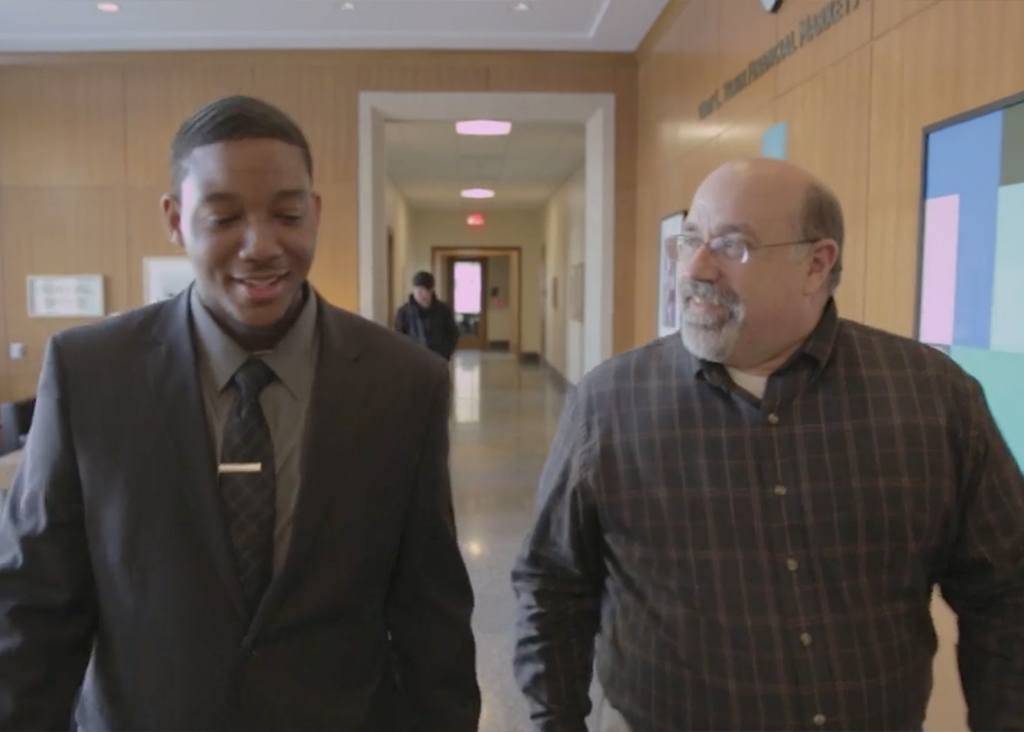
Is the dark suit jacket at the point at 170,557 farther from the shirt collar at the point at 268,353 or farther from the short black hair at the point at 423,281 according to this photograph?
the short black hair at the point at 423,281

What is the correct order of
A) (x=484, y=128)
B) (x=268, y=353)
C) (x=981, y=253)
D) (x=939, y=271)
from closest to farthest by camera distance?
(x=268, y=353) < (x=981, y=253) < (x=939, y=271) < (x=484, y=128)

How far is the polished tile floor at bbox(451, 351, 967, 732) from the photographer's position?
236 centimetres

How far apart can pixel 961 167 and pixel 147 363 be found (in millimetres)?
2541

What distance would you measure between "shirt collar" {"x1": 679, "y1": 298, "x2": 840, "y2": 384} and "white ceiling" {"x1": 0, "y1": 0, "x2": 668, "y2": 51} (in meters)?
5.64

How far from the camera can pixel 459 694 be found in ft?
4.66

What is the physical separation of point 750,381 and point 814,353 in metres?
0.11

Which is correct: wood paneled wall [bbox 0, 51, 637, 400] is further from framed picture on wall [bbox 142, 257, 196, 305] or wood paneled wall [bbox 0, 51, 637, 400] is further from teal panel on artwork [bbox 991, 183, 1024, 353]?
teal panel on artwork [bbox 991, 183, 1024, 353]

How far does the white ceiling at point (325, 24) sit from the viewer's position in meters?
6.65

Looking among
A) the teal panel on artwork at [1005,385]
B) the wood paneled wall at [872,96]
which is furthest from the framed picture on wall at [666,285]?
the teal panel on artwork at [1005,385]

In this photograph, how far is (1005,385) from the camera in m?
2.51

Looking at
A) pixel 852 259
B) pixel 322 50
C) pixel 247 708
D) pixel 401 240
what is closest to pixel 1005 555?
pixel 247 708

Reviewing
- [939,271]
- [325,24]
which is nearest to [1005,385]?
[939,271]

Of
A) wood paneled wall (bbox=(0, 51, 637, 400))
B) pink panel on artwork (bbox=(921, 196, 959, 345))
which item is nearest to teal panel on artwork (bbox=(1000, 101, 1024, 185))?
pink panel on artwork (bbox=(921, 196, 959, 345))

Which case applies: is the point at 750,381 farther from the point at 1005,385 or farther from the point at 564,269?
the point at 564,269
